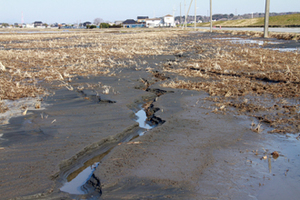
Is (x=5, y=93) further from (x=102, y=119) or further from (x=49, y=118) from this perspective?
(x=102, y=119)

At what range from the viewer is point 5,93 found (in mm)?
9383

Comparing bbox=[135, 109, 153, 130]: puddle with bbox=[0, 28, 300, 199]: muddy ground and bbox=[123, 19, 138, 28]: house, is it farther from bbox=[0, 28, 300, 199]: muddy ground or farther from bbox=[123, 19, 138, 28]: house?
bbox=[123, 19, 138, 28]: house

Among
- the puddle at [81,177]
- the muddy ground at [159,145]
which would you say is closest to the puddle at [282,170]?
the muddy ground at [159,145]

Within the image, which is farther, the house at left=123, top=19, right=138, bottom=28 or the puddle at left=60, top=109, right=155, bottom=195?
the house at left=123, top=19, right=138, bottom=28

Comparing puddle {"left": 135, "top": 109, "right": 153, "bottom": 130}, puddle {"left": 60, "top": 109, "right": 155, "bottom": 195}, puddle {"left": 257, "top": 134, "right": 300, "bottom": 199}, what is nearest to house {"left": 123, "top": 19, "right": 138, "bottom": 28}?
puddle {"left": 135, "top": 109, "right": 153, "bottom": 130}

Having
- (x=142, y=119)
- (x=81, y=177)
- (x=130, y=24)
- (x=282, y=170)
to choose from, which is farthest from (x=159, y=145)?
(x=130, y=24)

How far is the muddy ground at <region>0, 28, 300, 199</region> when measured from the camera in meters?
3.91

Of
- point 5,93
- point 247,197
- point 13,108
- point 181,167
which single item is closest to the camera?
point 247,197

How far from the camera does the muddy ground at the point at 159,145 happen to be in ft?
12.8

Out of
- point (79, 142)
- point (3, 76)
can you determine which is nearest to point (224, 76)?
point (79, 142)

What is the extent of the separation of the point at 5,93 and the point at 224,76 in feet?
25.8

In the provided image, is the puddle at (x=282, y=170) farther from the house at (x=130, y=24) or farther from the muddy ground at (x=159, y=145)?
the house at (x=130, y=24)

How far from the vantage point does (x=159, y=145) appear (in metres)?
5.29

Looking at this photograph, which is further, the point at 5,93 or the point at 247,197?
the point at 5,93
